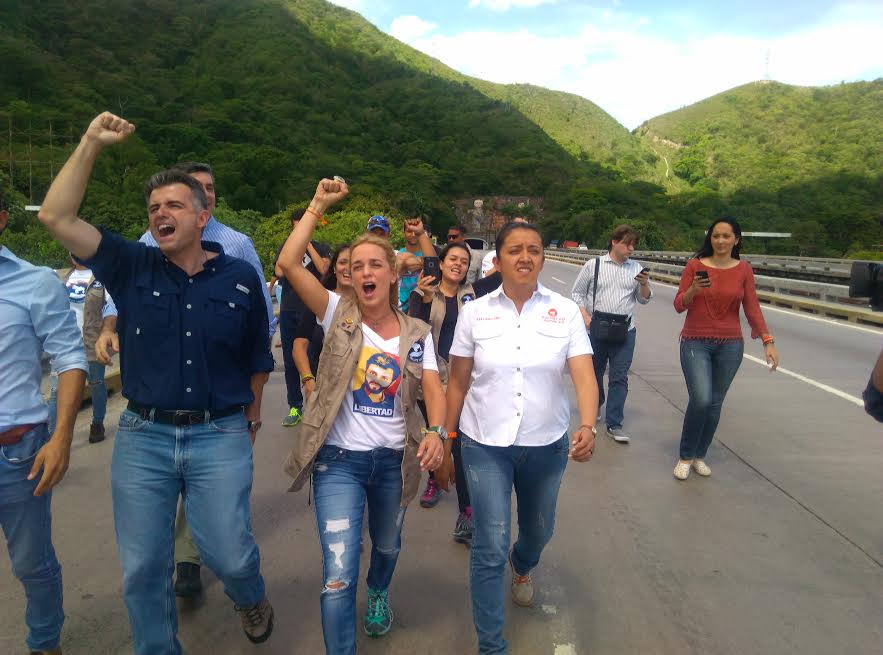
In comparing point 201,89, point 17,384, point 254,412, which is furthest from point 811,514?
point 201,89

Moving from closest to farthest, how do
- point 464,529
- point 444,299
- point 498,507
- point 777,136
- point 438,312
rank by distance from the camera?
point 498,507 < point 464,529 < point 438,312 < point 444,299 < point 777,136

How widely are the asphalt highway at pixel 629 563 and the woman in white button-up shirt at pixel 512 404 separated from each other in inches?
21.5

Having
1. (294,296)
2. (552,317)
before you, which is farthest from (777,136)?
(552,317)

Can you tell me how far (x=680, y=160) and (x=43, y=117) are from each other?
127 metres

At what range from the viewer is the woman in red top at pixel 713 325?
5.28m

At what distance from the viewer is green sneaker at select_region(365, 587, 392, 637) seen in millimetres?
3205

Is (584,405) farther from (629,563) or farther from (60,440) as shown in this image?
(60,440)

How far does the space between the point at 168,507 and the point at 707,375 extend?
4.04 m

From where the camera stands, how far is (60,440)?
2.67m

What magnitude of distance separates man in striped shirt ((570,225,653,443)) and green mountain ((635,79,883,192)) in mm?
113150

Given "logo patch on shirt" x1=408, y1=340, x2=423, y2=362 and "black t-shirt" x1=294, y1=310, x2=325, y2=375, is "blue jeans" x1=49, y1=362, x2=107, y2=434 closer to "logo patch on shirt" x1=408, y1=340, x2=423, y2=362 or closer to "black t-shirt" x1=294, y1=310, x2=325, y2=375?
"black t-shirt" x1=294, y1=310, x2=325, y2=375

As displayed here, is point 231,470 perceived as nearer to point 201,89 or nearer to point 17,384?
point 17,384

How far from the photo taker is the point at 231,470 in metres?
2.79

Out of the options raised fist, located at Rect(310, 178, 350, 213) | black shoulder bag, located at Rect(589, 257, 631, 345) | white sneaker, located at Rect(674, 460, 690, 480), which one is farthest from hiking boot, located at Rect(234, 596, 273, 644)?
black shoulder bag, located at Rect(589, 257, 631, 345)
